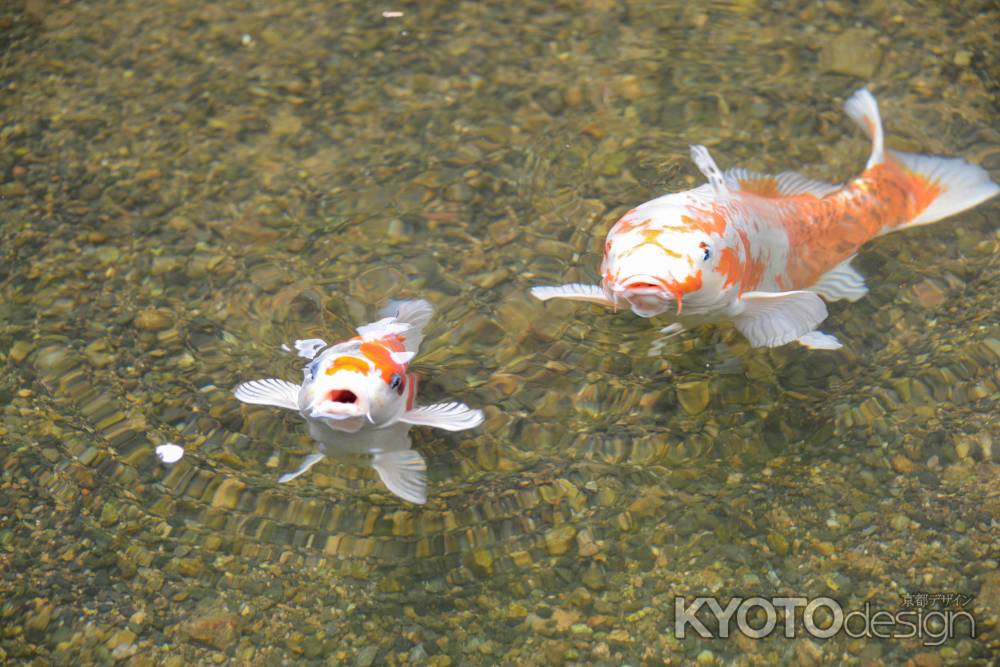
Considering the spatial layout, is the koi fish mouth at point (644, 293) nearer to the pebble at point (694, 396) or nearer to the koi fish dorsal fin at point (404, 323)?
the pebble at point (694, 396)

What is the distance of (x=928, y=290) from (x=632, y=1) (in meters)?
2.86

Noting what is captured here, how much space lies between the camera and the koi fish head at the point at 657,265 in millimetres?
3381

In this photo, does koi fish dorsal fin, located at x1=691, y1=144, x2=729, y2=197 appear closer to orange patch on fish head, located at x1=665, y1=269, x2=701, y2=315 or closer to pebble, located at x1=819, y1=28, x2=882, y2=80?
orange patch on fish head, located at x1=665, y1=269, x2=701, y2=315

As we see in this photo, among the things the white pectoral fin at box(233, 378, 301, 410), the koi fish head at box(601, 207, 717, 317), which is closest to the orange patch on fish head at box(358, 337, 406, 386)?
the white pectoral fin at box(233, 378, 301, 410)

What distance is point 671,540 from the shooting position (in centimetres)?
368

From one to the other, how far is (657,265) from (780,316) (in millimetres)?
768

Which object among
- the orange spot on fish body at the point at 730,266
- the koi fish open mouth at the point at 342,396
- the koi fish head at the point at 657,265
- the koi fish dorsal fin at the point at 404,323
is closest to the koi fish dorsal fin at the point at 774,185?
the orange spot on fish body at the point at 730,266

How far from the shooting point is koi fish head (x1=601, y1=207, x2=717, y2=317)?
133 inches

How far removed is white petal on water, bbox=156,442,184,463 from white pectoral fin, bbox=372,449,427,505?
91 centimetres

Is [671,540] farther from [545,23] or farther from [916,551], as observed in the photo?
[545,23]

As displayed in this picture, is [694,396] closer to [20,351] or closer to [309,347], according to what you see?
[309,347]

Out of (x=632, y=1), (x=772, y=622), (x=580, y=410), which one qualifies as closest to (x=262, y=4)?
(x=632, y=1)

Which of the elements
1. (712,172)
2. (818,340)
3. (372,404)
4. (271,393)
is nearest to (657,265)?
(712,172)

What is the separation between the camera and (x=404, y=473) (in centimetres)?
367
